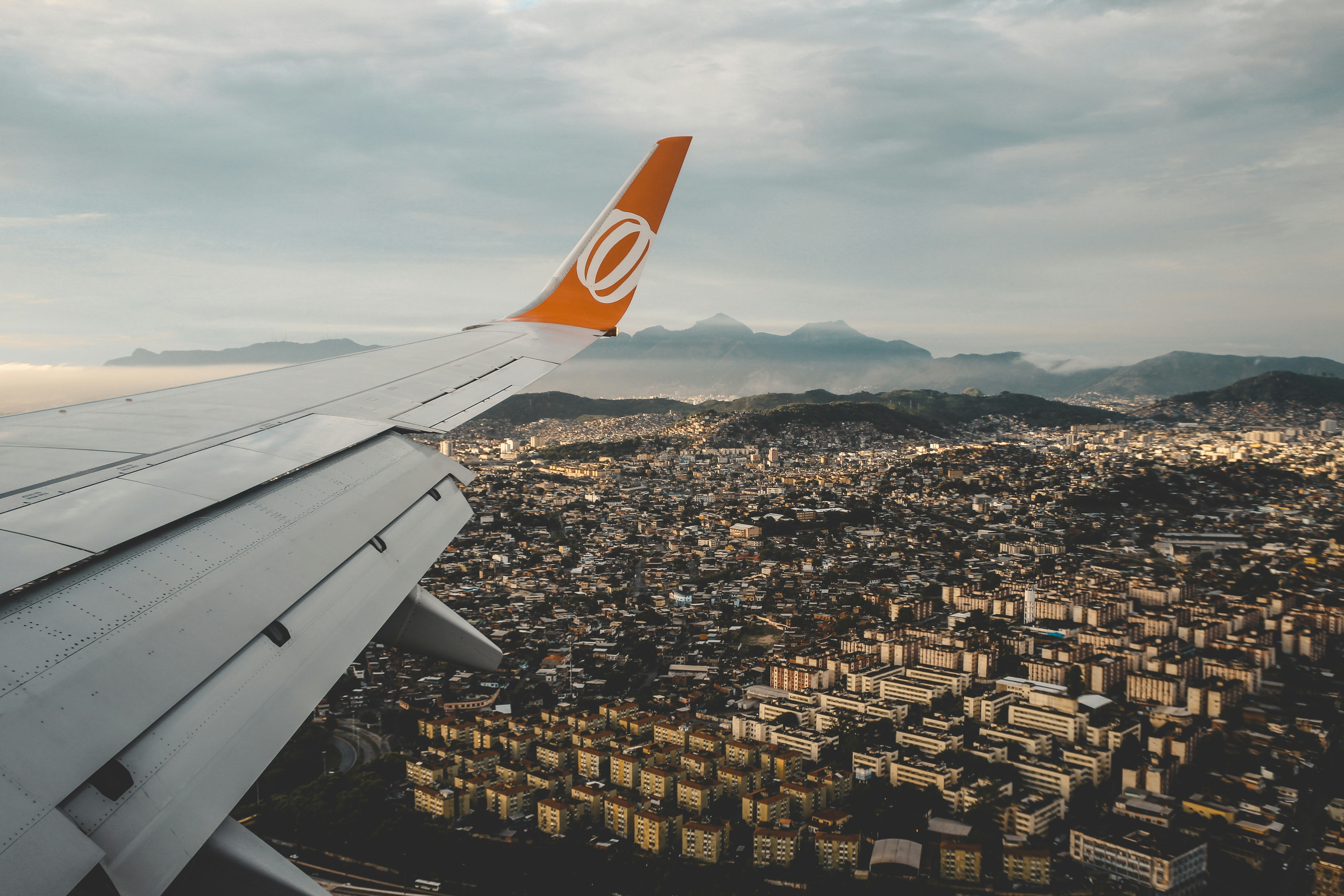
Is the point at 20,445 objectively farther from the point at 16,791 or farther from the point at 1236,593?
the point at 1236,593

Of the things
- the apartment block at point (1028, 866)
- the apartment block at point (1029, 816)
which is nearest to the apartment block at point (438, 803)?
the apartment block at point (1028, 866)

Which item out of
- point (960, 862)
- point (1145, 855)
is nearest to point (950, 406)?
point (1145, 855)

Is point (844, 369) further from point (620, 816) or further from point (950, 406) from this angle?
point (620, 816)

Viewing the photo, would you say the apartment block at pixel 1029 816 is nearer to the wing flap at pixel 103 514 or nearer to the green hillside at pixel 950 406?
the wing flap at pixel 103 514

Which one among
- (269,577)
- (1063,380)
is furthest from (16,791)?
(1063,380)

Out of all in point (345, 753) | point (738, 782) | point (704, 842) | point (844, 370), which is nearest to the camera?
point (704, 842)

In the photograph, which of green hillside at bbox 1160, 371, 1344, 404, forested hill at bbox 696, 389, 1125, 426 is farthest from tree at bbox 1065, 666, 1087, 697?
green hillside at bbox 1160, 371, 1344, 404
